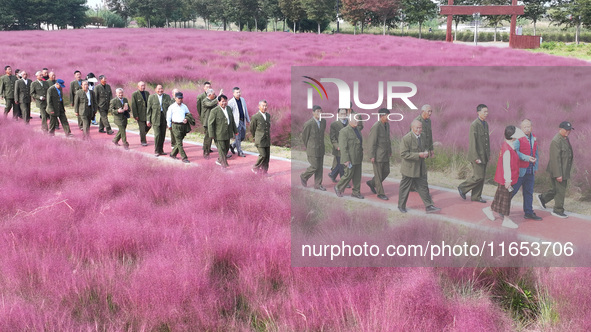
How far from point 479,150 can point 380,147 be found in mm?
1477

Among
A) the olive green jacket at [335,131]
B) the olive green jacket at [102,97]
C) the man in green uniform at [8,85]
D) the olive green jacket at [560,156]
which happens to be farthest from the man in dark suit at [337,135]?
the man in green uniform at [8,85]

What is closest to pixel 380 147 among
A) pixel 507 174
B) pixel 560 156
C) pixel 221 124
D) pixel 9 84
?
pixel 507 174

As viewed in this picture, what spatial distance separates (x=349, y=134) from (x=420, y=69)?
14939 mm

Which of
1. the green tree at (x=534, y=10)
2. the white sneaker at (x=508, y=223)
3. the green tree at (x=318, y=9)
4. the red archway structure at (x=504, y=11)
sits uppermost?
the green tree at (x=318, y=9)

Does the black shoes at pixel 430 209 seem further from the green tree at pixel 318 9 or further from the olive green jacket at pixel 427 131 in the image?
the green tree at pixel 318 9

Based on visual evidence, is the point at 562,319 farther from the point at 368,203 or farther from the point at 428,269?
the point at 368,203

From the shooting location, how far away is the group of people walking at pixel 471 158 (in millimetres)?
6387

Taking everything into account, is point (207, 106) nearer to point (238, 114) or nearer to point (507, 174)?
point (238, 114)

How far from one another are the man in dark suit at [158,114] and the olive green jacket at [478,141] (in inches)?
249

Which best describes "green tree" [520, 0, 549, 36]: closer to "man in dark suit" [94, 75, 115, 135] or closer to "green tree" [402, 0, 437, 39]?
"green tree" [402, 0, 437, 39]

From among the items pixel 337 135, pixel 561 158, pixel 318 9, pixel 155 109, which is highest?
pixel 318 9

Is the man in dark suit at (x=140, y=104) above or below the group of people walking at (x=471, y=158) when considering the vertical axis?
above

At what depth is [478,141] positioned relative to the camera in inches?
291

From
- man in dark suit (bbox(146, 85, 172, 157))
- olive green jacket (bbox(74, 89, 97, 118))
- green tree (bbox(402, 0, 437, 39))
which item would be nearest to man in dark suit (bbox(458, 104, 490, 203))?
man in dark suit (bbox(146, 85, 172, 157))
